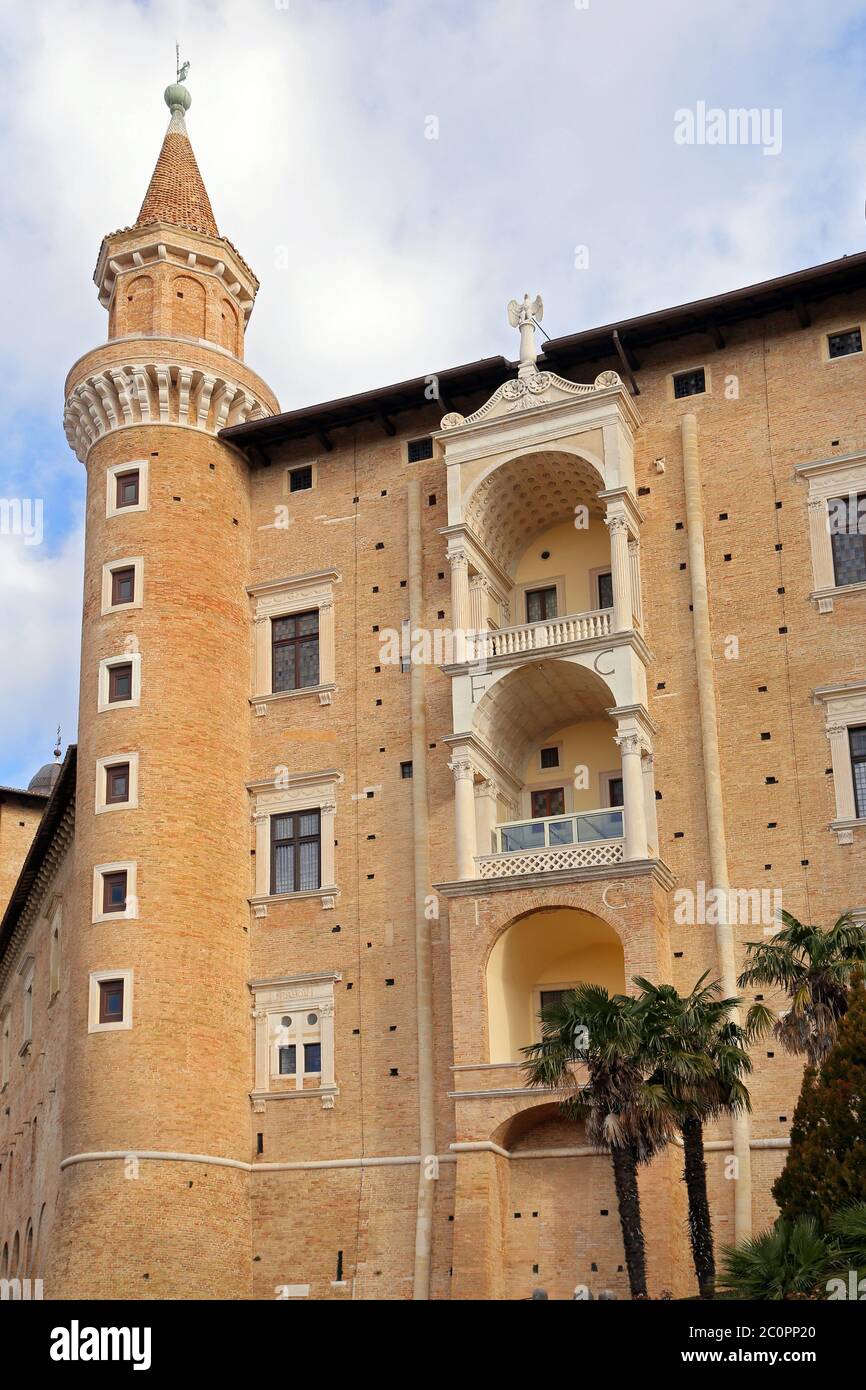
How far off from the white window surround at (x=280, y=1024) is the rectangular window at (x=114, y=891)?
10.4 ft

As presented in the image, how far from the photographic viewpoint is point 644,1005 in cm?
2552

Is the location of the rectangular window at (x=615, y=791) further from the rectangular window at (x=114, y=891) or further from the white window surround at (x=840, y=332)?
the rectangular window at (x=114, y=891)

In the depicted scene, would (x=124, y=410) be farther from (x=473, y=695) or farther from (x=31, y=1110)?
(x=31, y=1110)

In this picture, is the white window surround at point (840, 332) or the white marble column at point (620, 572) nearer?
the white marble column at point (620, 572)

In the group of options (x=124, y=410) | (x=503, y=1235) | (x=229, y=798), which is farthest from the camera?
(x=124, y=410)

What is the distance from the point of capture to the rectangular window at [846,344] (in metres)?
32.6

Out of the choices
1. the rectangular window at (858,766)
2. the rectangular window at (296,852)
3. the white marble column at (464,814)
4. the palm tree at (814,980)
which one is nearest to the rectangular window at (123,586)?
the rectangular window at (296,852)

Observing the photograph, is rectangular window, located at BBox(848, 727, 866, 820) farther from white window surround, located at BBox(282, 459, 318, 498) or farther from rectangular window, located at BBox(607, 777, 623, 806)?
white window surround, located at BBox(282, 459, 318, 498)

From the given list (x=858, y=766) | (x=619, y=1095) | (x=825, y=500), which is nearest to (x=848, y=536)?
(x=825, y=500)

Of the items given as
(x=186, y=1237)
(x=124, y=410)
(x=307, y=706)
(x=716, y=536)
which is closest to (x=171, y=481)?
(x=124, y=410)

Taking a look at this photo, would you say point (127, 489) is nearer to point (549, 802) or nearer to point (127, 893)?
point (127, 893)

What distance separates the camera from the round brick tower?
31.2 metres

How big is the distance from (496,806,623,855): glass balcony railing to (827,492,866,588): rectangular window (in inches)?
243

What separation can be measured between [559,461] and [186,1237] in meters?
16.7
